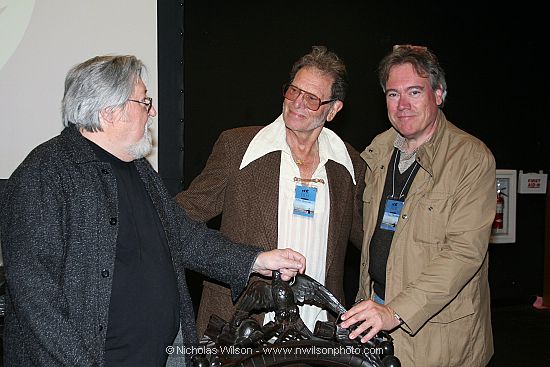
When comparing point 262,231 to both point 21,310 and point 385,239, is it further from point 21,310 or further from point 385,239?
point 21,310

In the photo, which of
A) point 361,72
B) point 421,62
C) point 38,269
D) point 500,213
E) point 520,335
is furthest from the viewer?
point 500,213

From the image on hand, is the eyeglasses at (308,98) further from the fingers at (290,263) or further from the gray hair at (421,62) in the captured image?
the fingers at (290,263)

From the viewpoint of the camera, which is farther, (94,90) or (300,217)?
(300,217)

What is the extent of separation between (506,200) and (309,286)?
15.1 ft

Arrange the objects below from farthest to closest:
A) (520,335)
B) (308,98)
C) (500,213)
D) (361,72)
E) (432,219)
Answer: (500,213) → (520,335) → (361,72) → (308,98) → (432,219)

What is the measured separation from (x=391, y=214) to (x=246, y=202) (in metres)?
0.50

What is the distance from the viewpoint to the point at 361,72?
5105mm

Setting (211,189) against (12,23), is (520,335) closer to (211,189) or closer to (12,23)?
(211,189)

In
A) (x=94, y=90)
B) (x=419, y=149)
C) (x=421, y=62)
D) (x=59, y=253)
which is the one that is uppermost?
(x=421, y=62)

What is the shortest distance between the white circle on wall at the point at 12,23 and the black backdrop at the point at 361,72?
32.3 inches

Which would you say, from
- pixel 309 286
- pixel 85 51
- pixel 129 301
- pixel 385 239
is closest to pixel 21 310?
pixel 129 301

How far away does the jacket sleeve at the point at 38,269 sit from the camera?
5.02 feet

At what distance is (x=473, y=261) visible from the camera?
1.99 meters

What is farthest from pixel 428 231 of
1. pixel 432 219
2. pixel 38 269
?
pixel 38 269
